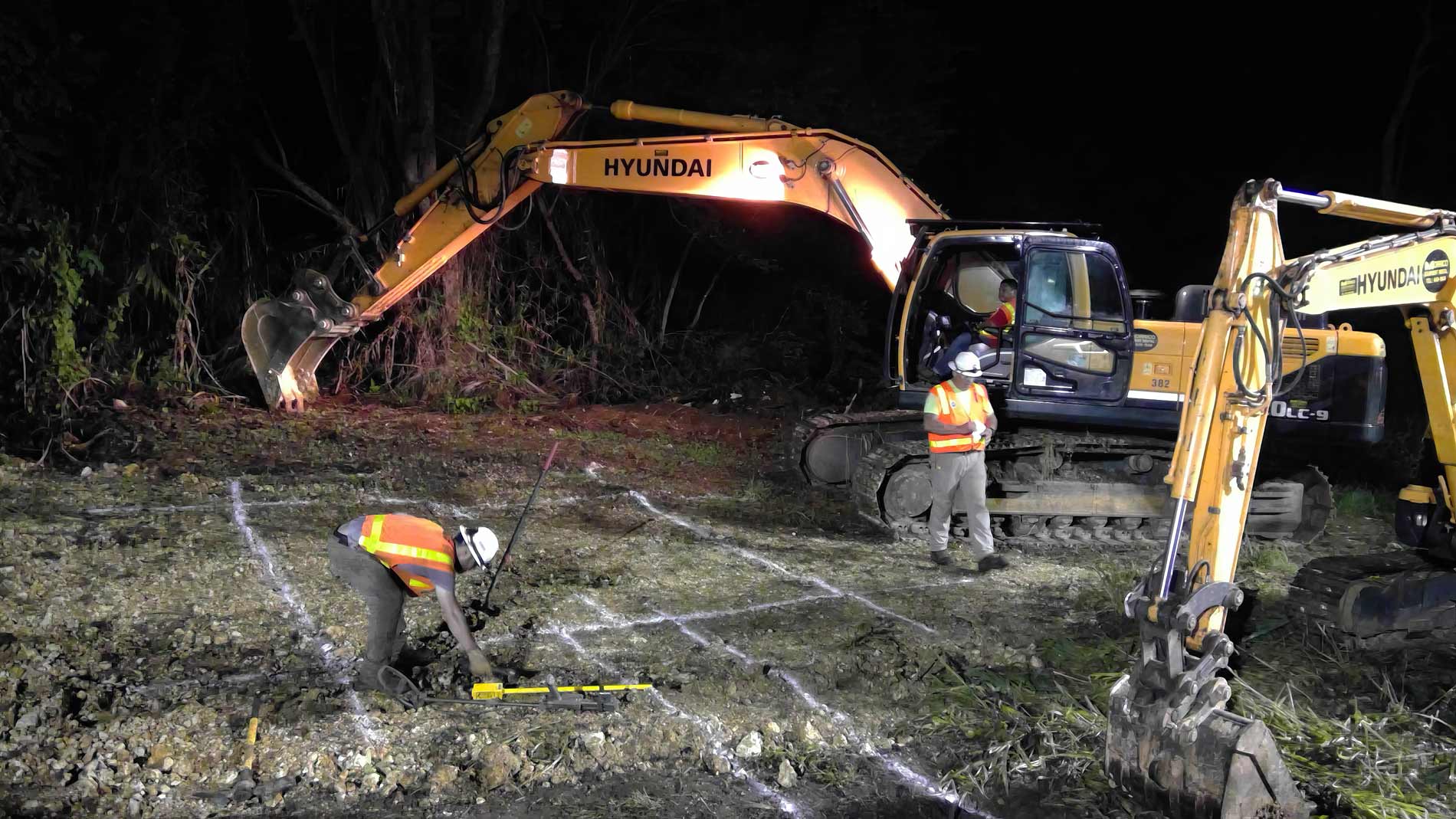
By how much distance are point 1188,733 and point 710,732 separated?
6.76 ft

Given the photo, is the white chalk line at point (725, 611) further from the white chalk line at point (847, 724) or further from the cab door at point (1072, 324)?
the cab door at point (1072, 324)

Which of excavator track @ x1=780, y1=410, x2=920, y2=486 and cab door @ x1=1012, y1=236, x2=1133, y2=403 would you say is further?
excavator track @ x1=780, y1=410, x2=920, y2=486

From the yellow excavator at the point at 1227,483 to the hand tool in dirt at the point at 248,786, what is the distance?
11.1ft

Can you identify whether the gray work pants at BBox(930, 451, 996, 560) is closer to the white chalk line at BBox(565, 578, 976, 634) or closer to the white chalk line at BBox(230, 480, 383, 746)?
the white chalk line at BBox(565, 578, 976, 634)

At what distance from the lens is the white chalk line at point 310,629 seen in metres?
5.19

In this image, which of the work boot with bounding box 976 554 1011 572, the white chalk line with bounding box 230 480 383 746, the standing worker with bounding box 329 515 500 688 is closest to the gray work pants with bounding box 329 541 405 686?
the standing worker with bounding box 329 515 500 688

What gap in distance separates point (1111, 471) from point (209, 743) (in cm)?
685

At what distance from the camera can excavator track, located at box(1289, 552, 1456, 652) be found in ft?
21.1

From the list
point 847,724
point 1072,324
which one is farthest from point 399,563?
point 1072,324

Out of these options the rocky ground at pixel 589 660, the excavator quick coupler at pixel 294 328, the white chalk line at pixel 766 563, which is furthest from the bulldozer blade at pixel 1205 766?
the excavator quick coupler at pixel 294 328

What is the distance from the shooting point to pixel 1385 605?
6434mm

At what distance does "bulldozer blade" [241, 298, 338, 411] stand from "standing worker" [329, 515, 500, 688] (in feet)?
18.4

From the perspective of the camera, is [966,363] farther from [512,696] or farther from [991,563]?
[512,696]

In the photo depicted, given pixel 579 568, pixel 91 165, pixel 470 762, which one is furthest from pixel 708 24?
pixel 470 762
